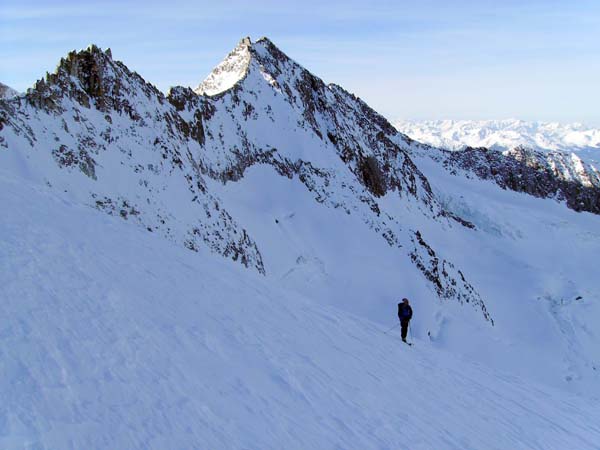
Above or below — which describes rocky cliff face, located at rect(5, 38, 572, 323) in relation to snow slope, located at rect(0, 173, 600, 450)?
above

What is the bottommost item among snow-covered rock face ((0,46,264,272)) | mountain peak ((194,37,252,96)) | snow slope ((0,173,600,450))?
snow slope ((0,173,600,450))

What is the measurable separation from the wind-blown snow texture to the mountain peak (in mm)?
338

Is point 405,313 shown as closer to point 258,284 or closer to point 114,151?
point 258,284

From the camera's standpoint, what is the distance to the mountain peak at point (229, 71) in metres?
49.8

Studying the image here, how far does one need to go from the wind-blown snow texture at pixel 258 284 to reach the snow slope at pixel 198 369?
0.19 feet

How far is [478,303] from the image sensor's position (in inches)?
1617

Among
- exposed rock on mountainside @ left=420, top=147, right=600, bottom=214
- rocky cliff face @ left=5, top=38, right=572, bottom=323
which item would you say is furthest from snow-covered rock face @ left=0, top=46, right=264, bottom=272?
exposed rock on mountainside @ left=420, top=147, right=600, bottom=214

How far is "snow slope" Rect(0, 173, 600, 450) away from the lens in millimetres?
7129

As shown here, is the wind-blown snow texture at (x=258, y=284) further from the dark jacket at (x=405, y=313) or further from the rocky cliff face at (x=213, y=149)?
the dark jacket at (x=405, y=313)

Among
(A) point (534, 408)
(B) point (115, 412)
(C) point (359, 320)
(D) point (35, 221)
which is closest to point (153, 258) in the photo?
(D) point (35, 221)

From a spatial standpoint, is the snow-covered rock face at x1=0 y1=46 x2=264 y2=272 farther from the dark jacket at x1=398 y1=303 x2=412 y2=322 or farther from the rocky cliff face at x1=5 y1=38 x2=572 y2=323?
the dark jacket at x1=398 y1=303 x2=412 y2=322

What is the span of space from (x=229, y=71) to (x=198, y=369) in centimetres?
4755

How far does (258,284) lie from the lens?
16750mm

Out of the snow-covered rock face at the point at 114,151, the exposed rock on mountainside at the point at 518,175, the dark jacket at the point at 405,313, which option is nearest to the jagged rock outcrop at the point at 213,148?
the snow-covered rock face at the point at 114,151
